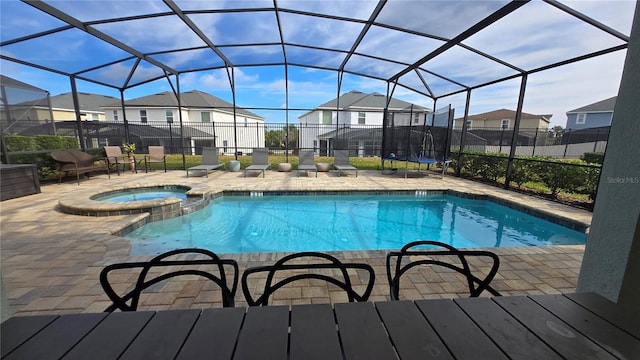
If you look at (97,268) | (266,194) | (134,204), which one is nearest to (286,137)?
(266,194)

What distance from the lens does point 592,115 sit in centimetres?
2211

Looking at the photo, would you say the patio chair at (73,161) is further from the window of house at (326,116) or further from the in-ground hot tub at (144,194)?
the window of house at (326,116)

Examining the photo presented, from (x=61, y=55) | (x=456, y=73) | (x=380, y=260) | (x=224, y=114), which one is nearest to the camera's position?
(x=380, y=260)

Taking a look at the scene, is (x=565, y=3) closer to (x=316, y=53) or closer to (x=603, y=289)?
(x=603, y=289)

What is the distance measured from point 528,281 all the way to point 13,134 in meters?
10.5

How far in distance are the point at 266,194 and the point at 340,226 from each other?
248 cm

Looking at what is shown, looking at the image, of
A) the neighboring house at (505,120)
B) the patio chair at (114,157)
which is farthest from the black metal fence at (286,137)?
the neighboring house at (505,120)

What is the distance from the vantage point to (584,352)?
2.90 ft

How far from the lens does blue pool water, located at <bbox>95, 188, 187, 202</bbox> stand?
20.4 ft

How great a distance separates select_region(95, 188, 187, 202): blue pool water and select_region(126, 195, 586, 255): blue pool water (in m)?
1.41

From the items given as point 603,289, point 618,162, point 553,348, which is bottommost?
point 603,289

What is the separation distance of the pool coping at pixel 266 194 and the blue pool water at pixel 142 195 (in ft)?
3.62

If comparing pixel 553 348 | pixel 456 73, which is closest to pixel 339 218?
pixel 553 348

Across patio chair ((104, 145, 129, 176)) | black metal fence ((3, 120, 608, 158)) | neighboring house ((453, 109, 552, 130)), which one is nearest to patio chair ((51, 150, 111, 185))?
patio chair ((104, 145, 129, 176))
